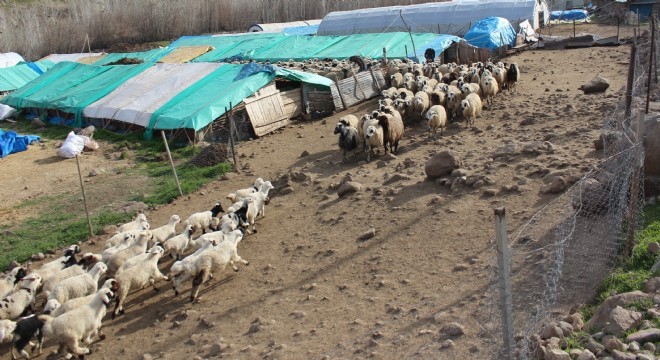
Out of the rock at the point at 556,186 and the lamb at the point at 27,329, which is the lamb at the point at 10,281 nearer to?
the lamb at the point at 27,329

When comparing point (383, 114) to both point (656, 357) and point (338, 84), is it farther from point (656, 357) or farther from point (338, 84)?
point (656, 357)

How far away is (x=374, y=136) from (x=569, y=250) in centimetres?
A: 692

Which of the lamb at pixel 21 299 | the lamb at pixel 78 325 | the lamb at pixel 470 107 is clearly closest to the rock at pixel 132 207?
→ the lamb at pixel 21 299

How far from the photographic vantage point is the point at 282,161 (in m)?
16.1

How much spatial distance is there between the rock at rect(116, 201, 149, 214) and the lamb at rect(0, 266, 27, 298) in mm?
3808

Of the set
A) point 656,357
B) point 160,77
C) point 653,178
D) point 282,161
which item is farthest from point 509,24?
point 656,357

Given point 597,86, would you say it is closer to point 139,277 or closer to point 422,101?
point 422,101

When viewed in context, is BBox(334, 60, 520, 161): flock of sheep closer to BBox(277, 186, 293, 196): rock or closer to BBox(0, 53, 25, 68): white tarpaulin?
BBox(277, 186, 293, 196): rock

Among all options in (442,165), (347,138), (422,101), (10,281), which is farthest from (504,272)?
(422,101)

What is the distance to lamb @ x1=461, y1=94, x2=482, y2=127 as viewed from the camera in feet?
52.3

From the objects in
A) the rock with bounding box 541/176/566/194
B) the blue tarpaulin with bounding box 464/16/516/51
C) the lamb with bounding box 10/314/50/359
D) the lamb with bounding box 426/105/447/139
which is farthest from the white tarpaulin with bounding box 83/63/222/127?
the rock with bounding box 541/176/566/194

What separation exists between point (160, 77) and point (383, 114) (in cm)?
1128

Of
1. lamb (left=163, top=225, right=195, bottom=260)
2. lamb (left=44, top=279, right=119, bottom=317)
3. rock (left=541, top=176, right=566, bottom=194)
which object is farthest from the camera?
lamb (left=163, top=225, right=195, bottom=260)

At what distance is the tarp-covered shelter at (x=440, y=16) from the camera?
32.9 meters
